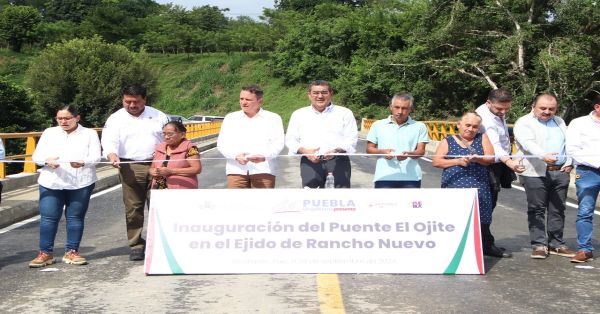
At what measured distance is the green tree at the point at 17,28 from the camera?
94.6 m

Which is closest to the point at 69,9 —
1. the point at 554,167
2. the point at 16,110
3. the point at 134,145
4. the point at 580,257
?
the point at 16,110

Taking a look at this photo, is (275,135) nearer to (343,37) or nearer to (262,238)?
(262,238)

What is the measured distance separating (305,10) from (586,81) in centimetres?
5390

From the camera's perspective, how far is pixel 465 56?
4456 centimetres

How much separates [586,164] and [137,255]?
476 centimetres

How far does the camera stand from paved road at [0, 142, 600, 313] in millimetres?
5484

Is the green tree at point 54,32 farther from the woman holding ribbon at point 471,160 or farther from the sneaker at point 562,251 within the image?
the sneaker at point 562,251

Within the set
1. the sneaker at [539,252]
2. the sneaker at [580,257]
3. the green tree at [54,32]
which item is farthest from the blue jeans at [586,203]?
the green tree at [54,32]

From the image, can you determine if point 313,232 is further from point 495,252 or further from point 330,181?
point 495,252

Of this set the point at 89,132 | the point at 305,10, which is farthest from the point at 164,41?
the point at 89,132

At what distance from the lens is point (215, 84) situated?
2960 inches

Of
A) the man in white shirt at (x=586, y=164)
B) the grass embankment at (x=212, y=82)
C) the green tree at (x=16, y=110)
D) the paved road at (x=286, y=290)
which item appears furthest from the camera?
the grass embankment at (x=212, y=82)

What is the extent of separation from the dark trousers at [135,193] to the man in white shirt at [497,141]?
358 cm

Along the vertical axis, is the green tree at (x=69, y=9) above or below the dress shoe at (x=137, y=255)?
above
